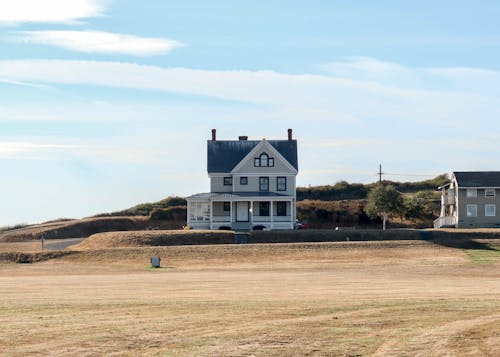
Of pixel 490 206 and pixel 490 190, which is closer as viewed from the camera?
pixel 490 190

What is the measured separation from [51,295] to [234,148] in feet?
155

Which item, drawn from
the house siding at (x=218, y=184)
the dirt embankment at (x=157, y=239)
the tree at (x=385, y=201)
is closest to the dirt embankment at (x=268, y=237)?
the dirt embankment at (x=157, y=239)

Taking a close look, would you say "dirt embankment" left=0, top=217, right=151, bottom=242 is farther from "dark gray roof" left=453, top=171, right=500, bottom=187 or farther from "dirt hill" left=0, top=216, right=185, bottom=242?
"dark gray roof" left=453, top=171, right=500, bottom=187

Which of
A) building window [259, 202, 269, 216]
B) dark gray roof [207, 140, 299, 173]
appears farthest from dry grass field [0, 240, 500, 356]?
dark gray roof [207, 140, 299, 173]

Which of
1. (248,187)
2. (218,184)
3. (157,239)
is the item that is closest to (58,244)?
(157,239)

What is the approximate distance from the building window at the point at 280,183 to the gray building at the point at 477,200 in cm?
1567

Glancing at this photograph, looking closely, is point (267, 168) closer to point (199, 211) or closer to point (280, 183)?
point (280, 183)

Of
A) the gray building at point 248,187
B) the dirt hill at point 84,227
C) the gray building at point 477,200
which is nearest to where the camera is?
the gray building at point 248,187

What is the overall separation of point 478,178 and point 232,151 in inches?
869

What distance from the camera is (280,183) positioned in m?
75.7

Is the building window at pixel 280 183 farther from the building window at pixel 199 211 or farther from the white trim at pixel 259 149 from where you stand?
the building window at pixel 199 211

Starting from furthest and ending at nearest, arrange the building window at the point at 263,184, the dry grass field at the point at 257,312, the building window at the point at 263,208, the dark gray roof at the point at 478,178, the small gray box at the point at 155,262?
the dark gray roof at the point at 478,178 < the building window at the point at 263,184 < the building window at the point at 263,208 < the small gray box at the point at 155,262 < the dry grass field at the point at 257,312

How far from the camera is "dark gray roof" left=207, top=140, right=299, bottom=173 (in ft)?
251

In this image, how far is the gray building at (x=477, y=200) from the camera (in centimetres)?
7725
